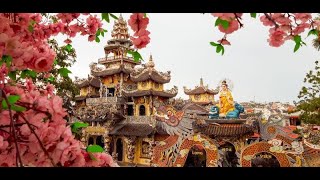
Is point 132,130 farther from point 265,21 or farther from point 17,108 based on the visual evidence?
point 17,108

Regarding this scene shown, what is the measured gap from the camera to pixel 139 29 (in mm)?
1922

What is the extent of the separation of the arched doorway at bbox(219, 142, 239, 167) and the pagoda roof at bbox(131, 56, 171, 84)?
29.7 ft

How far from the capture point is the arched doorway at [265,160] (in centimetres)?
949

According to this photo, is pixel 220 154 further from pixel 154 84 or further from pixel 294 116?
pixel 294 116

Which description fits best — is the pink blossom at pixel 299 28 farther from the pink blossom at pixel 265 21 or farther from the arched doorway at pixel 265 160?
the arched doorway at pixel 265 160

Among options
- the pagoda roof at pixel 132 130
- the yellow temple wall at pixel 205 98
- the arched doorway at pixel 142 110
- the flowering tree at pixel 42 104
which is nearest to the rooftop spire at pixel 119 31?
the arched doorway at pixel 142 110

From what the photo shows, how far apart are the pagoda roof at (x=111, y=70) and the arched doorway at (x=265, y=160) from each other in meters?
13.3

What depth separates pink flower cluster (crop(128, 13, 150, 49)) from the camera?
1831 millimetres

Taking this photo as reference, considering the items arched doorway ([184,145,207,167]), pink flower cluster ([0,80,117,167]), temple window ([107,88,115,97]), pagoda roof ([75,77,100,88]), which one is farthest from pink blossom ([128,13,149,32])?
pagoda roof ([75,77,100,88])

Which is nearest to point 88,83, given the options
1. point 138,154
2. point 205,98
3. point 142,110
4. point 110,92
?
point 110,92
